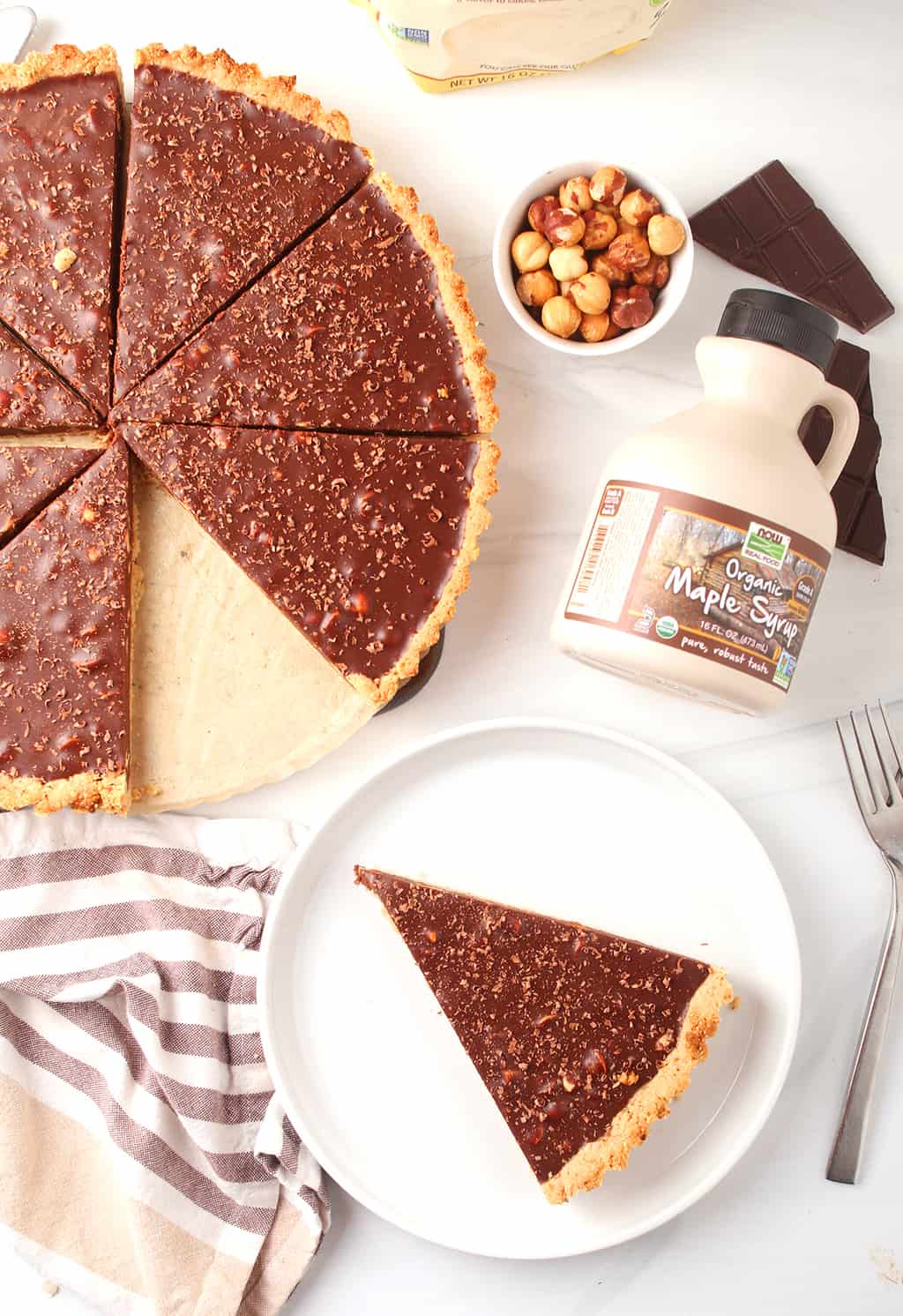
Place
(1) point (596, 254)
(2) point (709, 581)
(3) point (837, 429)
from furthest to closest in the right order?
(1) point (596, 254) → (3) point (837, 429) → (2) point (709, 581)

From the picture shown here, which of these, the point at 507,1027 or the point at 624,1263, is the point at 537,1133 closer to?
the point at 507,1027

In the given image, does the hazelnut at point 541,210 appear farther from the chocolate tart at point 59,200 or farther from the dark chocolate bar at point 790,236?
the chocolate tart at point 59,200

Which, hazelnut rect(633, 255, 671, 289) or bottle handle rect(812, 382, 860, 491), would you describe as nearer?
bottle handle rect(812, 382, 860, 491)

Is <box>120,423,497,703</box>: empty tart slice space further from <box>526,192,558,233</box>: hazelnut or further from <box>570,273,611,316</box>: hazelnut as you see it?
<box>526,192,558,233</box>: hazelnut

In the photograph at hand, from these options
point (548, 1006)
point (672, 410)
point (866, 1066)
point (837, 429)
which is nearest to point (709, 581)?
point (837, 429)

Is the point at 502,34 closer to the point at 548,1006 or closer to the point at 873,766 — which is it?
the point at 873,766

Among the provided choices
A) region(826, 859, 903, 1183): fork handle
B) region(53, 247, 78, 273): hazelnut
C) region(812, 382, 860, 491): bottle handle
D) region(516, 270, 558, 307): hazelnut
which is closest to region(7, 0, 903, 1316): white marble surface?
region(826, 859, 903, 1183): fork handle

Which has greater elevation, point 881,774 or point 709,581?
point 709,581
